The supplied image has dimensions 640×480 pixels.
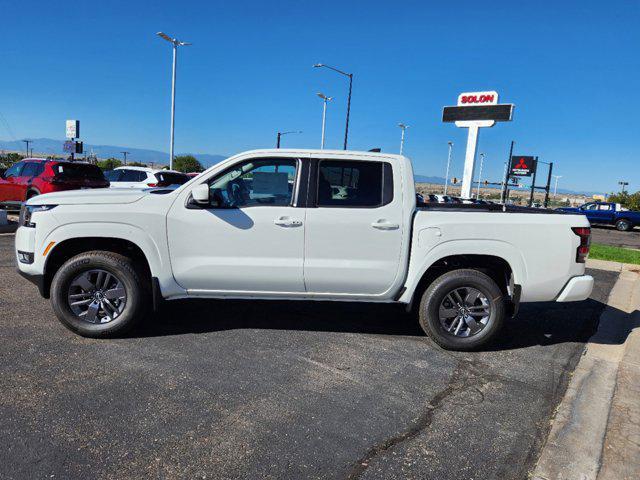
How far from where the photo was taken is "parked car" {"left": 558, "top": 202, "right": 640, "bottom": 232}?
2847cm

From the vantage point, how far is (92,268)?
4.45m

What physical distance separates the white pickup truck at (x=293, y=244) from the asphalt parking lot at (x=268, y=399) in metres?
0.47

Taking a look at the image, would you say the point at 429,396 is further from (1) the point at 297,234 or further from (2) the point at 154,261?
(2) the point at 154,261

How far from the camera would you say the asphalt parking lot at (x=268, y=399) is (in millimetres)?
2715

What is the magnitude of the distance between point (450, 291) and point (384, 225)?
3.04 feet

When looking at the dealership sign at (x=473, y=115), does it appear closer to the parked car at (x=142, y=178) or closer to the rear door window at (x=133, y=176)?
the parked car at (x=142, y=178)

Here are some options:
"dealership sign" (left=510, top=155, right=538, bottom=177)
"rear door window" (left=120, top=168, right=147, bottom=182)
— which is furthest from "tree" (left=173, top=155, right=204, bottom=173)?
"rear door window" (left=120, top=168, right=147, bottom=182)

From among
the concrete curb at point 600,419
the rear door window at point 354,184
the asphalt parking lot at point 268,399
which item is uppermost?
the rear door window at point 354,184

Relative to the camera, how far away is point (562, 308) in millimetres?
6738

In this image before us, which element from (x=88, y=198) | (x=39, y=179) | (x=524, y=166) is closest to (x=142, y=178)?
(x=39, y=179)

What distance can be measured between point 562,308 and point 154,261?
220 inches

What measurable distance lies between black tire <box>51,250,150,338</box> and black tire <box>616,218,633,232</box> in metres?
31.7

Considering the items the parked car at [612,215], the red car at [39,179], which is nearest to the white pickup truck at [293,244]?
the red car at [39,179]

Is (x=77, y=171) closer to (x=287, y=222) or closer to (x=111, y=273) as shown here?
(x=111, y=273)
